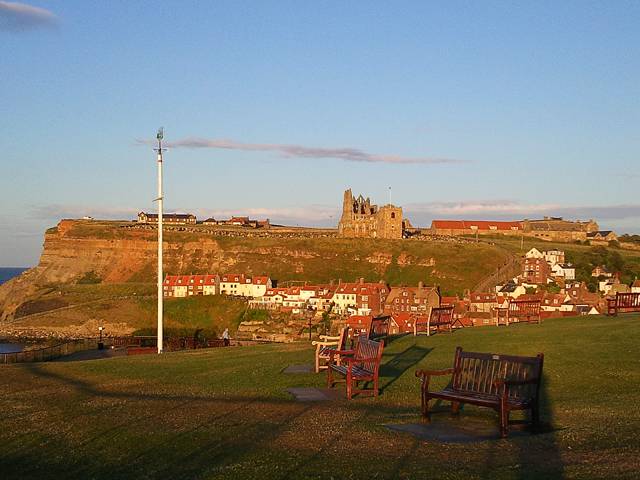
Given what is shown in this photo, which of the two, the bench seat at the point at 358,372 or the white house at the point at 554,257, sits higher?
the bench seat at the point at 358,372

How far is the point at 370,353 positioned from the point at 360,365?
2.57ft

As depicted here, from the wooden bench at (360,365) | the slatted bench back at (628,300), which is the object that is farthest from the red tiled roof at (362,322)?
the slatted bench back at (628,300)

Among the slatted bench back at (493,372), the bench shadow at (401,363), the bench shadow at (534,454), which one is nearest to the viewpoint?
the bench shadow at (534,454)

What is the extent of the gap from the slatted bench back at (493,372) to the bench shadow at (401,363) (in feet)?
9.42

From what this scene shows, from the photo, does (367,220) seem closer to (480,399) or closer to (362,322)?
(362,322)

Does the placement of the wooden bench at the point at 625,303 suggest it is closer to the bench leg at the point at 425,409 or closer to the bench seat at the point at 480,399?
the bench seat at the point at 480,399

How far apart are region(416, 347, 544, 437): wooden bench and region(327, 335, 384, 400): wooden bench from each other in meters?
2.03

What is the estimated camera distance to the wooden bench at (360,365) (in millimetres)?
15477

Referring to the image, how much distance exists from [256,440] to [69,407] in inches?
220

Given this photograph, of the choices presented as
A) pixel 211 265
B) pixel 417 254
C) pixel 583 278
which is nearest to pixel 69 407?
pixel 583 278

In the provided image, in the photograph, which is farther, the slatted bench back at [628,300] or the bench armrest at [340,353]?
the slatted bench back at [628,300]

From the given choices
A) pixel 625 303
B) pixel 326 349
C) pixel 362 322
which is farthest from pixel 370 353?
pixel 362 322

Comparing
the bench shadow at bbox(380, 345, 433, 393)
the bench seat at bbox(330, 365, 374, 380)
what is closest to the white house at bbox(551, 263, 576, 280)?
the bench shadow at bbox(380, 345, 433, 393)

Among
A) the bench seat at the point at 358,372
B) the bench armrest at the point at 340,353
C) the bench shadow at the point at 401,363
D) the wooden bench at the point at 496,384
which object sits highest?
the wooden bench at the point at 496,384
